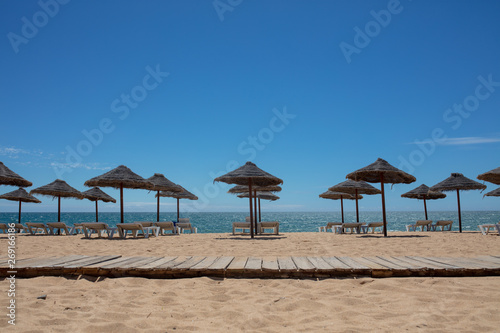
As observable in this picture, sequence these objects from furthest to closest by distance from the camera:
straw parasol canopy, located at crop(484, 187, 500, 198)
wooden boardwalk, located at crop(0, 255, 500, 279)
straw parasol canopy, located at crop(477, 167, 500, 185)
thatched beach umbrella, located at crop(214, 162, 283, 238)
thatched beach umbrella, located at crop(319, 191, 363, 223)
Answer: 1. thatched beach umbrella, located at crop(319, 191, 363, 223)
2. straw parasol canopy, located at crop(484, 187, 500, 198)
3. straw parasol canopy, located at crop(477, 167, 500, 185)
4. thatched beach umbrella, located at crop(214, 162, 283, 238)
5. wooden boardwalk, located at crop(0, 255, 500, 279)

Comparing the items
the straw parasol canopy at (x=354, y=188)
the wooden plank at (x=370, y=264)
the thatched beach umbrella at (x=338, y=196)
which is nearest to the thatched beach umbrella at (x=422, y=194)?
the thatched beach umbrella at (x=338, y=196)

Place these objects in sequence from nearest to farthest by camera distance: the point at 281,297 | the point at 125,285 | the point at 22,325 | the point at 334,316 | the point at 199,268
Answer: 1. the point at 22,325
2. the point at 334,316
3. the point at 281,297
4. the point at 125,285
5. the point at 199,268

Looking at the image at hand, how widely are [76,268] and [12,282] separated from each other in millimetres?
577

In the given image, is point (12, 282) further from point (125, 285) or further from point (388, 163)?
point (388, 163)

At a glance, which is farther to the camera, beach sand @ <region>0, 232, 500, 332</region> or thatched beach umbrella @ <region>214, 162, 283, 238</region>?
thatched beach umbrella @ <region>214, 162, 283, 238</region>

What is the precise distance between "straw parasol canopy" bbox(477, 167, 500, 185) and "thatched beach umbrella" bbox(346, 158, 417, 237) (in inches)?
101

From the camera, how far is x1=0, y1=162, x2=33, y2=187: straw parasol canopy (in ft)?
41.9

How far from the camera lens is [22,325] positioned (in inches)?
88.7

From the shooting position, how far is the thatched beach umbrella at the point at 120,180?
11.8 metres

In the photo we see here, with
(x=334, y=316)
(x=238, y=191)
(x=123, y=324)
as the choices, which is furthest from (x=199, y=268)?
(x=238, y=191)

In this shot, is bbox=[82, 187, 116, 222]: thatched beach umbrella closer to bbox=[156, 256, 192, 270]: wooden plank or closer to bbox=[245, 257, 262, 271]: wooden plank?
bbox=[156, 256, 192, 270]: wooden plank

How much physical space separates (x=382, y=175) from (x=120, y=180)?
9210 millimetres

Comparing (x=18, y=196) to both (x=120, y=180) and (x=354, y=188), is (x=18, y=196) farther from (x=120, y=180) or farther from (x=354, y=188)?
(x=354, y=188)

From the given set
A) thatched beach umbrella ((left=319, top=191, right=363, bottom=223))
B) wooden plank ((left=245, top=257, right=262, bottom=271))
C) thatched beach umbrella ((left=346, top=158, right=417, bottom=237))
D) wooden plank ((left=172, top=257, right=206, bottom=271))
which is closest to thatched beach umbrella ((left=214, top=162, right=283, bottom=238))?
thatched beach umbrella ((left=346, top=158, right=417, bottom=237))
